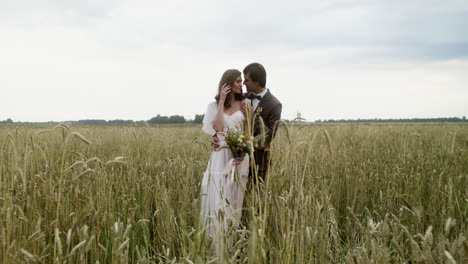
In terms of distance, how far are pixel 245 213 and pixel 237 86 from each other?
1.27 metres

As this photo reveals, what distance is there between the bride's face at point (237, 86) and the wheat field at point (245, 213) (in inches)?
26.5

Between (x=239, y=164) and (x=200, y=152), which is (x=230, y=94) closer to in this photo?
(x=239, y=164)

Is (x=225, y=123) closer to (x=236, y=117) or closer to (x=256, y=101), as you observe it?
(x=236, y=117)

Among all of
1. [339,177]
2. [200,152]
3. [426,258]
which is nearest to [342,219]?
[339,177]

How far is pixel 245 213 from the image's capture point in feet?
9.93

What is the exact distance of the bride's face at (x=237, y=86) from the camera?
340 cm

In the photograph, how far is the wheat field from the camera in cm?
152

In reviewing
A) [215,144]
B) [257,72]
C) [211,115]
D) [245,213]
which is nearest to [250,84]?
[257,72]

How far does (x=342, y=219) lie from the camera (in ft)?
11.8

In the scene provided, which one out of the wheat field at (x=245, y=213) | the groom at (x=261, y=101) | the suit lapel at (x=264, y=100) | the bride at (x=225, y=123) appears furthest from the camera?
the suit lapel at (x=264, y=100)

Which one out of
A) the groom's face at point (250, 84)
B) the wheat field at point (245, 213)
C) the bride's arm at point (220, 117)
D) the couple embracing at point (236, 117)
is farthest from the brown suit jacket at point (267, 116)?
the bride's arm at point (220, 117)

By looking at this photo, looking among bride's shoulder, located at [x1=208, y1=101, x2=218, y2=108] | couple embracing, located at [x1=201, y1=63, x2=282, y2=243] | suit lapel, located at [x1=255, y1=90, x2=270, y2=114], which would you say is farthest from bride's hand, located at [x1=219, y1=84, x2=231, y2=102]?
suit lapel, located at [x1=255, y1=90, x2=270, y2=114]

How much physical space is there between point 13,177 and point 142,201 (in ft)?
4.00

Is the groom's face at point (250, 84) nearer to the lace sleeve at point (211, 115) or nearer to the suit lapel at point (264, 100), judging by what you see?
the suit lapel at point (264, 100)
